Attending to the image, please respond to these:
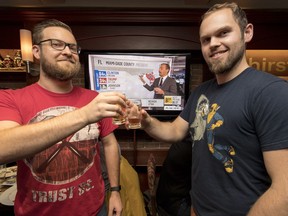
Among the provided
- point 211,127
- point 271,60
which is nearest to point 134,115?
point 211,127

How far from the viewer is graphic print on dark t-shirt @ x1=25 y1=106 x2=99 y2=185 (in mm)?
1116

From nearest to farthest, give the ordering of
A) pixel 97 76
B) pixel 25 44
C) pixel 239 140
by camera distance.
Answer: pixel 239 140, pixel 25 44, pixel 97 76

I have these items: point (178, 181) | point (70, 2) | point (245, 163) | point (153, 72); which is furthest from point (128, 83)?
point (245, 163)

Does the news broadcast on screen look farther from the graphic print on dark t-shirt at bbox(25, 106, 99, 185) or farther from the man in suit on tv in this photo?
the graphic print on dark t-shirt at bbox(25, 106, 99, 185)

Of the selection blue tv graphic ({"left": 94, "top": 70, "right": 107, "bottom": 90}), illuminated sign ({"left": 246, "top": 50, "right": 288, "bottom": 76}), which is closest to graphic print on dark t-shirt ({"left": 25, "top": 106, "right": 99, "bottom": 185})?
blue tv graphic ({"left": 94, "top": 70, "right": 107, "bottom": 90})

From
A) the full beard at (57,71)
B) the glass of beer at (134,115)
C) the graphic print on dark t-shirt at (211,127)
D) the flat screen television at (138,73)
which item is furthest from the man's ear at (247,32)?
the flat screen television at (138,73)

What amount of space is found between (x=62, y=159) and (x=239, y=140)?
2.93ft

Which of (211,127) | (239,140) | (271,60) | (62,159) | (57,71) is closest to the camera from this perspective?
(239,140)

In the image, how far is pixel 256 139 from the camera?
91 cm

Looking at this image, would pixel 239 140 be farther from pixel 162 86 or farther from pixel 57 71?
pixel 162 86

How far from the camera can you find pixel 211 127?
3.43 feet

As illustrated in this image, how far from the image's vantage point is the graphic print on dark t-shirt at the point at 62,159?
112cm

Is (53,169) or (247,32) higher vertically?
(247,32)

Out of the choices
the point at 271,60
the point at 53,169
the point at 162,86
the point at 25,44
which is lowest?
the point at 53,169
